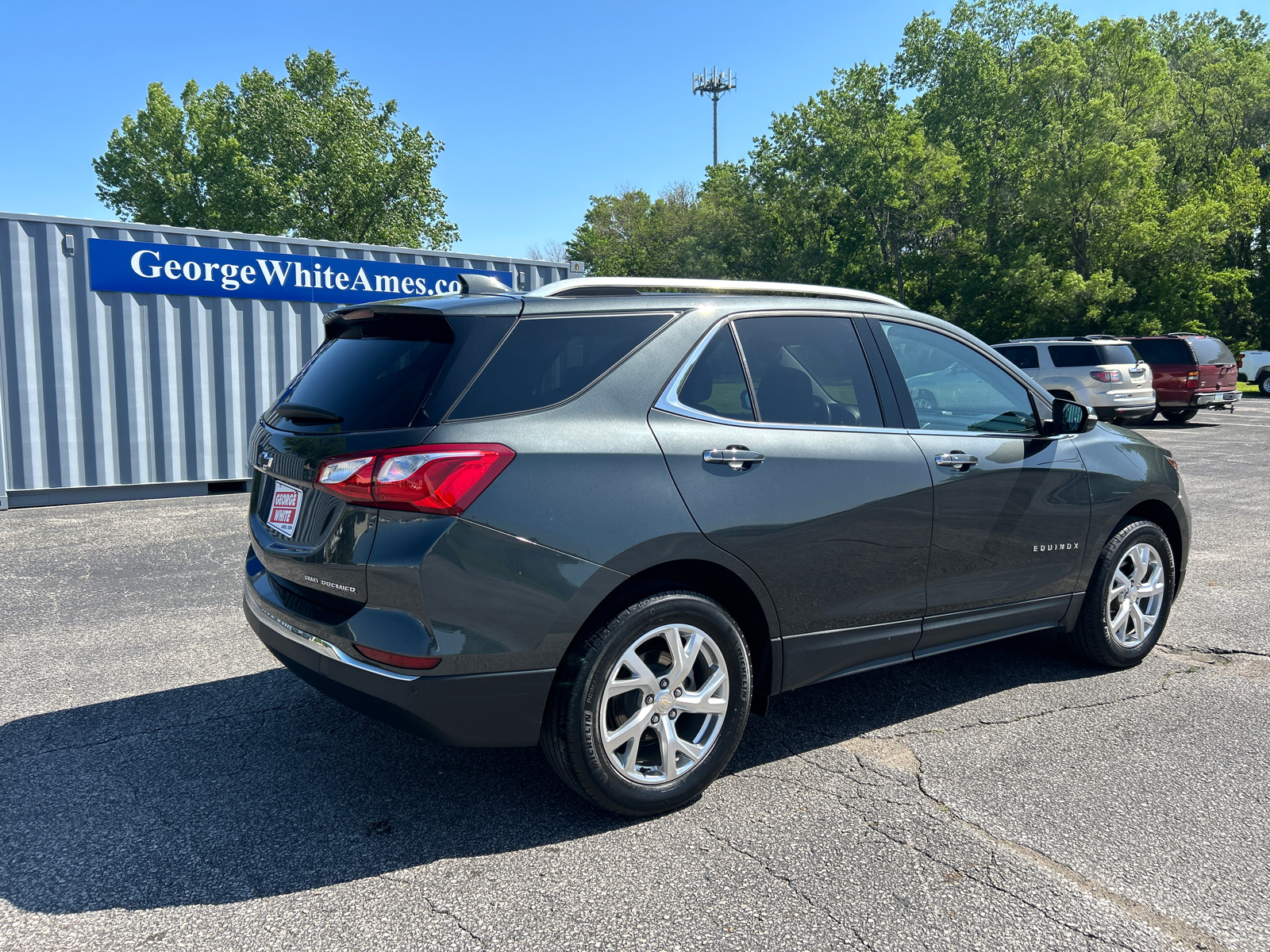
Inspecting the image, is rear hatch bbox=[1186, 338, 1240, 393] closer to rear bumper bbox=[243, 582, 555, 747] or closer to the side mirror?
the side mirror

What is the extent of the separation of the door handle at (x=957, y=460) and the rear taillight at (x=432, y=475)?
1.84m

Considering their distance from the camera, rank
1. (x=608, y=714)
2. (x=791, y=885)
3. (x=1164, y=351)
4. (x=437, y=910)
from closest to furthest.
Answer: (x=437, y=910) → (x=791, y=885) → (x=608, y=714) → (x=1164, y=351)

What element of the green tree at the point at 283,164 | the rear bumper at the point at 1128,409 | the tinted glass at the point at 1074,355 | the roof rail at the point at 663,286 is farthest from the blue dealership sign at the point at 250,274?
the green tree at the point at 283,164

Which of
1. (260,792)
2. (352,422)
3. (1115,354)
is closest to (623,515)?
(352,422)

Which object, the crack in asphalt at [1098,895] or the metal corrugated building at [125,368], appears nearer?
the crack in asphalt at [1098,895]

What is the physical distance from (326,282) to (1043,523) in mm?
9745

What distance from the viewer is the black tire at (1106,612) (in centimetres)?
438

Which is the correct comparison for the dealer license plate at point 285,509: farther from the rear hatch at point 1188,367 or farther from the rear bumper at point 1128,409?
the rear hatch at point 1188,367

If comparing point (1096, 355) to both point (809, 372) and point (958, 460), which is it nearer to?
point (958, 460)

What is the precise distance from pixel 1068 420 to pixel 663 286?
206 centimetres

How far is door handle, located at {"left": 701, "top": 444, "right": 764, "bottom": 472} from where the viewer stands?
3062 millimetres

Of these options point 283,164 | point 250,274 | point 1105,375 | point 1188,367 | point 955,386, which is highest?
point 283,164

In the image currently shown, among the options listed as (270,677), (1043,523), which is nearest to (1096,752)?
(1043,523)

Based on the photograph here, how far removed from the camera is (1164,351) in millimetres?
20297
